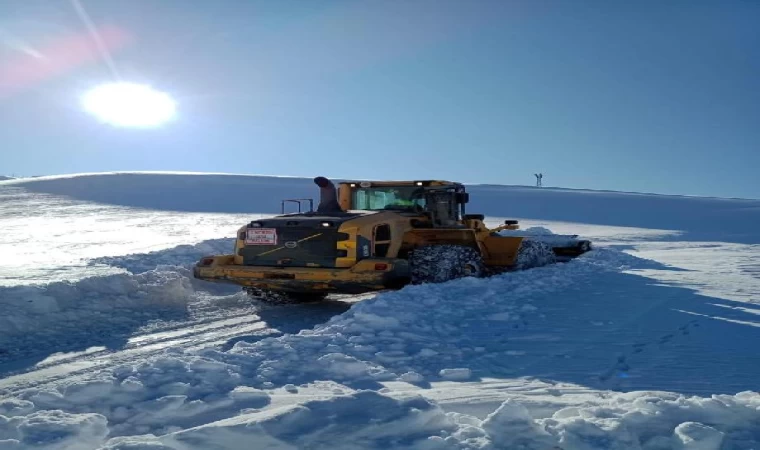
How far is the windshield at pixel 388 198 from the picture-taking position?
1043 cm

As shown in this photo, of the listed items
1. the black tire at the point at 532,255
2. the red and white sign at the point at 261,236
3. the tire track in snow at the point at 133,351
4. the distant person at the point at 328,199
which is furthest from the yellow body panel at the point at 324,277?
the black tire at the point at 532,255

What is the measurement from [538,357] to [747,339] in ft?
6.80

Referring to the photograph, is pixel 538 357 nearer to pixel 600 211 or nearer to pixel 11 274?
pixel 11 274

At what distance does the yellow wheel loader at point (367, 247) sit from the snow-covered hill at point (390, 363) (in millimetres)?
455

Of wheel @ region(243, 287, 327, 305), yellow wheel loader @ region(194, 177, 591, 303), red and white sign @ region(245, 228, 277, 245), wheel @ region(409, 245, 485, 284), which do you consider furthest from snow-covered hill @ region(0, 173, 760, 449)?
red and white sign @ region(245, 228, 277, 245)

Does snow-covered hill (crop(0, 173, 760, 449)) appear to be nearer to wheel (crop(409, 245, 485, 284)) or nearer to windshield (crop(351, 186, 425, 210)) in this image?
wheel (crop(409, 245, 485, 284))

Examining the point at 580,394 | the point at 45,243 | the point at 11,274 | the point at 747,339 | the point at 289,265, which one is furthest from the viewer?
the point at 45,243

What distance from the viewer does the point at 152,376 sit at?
429 cm

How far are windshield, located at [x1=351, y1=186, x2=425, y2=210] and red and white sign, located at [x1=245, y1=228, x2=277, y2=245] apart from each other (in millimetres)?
2477

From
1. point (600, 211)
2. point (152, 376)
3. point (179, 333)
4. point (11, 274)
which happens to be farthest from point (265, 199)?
point (152, 376)

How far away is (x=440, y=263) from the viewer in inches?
365

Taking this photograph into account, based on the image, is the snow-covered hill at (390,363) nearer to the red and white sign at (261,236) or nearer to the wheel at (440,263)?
the wheel at (440,263)

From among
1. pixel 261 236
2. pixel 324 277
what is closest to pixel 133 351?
pixel 324 277

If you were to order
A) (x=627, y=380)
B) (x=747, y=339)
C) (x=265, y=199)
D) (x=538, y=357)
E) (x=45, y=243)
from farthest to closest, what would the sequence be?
(x=265, y=199)
(x=45, y=243)
(x=747, y=339)
(x=538, y=357)
(x=627, y=380)
